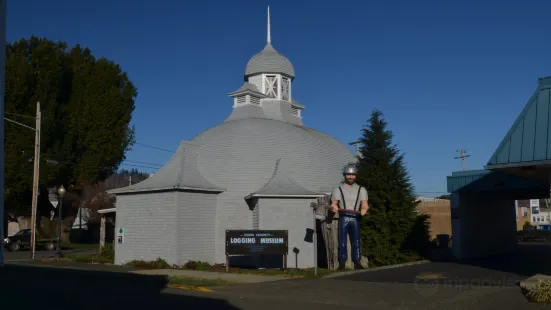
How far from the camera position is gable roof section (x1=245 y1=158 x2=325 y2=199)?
23156mm

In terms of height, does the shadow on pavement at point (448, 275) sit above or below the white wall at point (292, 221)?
below

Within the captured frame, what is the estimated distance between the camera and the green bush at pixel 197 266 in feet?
71.8

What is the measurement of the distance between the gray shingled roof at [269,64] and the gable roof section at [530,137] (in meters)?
20.9

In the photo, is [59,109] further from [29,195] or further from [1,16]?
[1,16]

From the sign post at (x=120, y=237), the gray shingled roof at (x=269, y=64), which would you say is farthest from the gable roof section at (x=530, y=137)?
the gray shingled roof at (x=269, y=64)

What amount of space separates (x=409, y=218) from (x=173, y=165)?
1090 centimetres

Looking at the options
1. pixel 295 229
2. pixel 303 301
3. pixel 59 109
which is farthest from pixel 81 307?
pixel 59 109

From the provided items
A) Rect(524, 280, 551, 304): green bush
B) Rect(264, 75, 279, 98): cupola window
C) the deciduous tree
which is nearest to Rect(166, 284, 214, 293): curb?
Rect(524, 280, 551, 304): green bush

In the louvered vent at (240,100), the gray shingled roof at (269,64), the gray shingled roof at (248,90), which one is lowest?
the louvered vent at (240,100)

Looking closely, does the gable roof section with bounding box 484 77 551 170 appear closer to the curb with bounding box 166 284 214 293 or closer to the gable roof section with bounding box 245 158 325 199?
the curb with bounding box 166 284 214 293

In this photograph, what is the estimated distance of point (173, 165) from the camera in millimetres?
25375

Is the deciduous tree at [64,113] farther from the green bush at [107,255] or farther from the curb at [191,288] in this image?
the curb at [191,288]

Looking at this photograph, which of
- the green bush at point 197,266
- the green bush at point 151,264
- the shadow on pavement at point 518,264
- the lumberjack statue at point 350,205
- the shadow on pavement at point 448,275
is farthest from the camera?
the green bush at point 151,264

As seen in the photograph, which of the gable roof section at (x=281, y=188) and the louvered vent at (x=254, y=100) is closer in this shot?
the gable roof section at (x=281, y=188)
